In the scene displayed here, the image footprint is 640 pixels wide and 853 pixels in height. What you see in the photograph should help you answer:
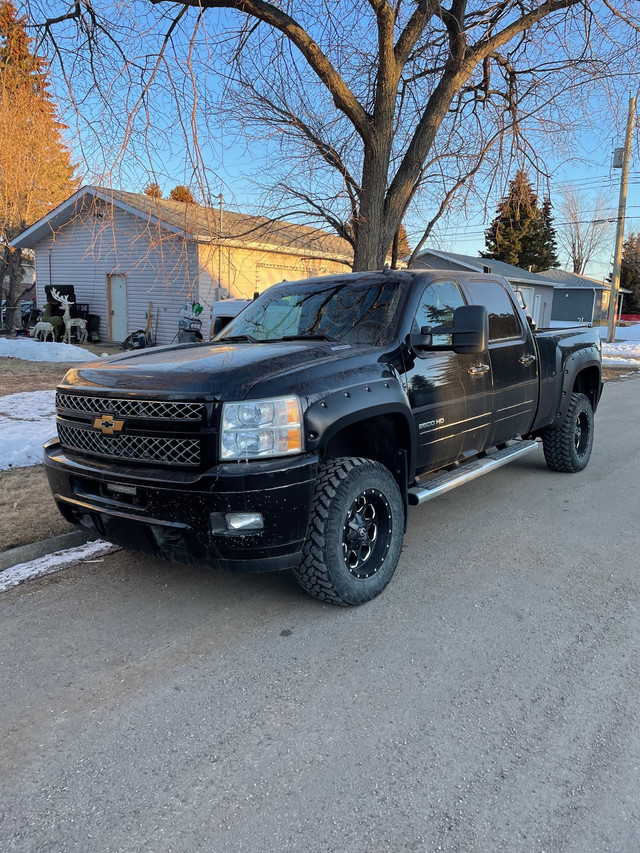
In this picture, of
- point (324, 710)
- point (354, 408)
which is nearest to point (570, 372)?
point (354, 408)

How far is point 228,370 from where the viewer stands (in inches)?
131

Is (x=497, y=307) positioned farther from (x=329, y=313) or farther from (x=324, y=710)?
(x=324, y=710)

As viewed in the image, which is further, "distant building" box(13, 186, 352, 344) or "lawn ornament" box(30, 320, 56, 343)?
"lawn ornament" box(30, 320, 56, 343)

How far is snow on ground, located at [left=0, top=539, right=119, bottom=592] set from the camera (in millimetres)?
4036

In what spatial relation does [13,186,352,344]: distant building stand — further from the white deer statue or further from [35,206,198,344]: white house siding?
the white deer statue

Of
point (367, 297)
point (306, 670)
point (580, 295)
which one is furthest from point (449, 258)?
point (306, 670)

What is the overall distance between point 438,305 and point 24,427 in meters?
5.44

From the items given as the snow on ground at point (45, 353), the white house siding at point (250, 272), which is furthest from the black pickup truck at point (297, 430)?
the white house siding at point (250, 272)

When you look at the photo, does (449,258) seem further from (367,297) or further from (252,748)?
(252,748)

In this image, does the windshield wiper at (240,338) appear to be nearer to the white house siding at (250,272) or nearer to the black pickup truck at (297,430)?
the black pickup truck at (297,430)

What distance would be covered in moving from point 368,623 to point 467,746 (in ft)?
3.52

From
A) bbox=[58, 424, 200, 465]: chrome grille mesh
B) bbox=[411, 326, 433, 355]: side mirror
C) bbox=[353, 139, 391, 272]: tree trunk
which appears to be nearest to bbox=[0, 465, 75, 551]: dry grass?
bbox=[58, 424, 200, 465]: chrome grille mesh

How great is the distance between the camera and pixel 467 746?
99.8 inches

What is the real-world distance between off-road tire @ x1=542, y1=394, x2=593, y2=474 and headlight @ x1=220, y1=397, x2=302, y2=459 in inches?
163
